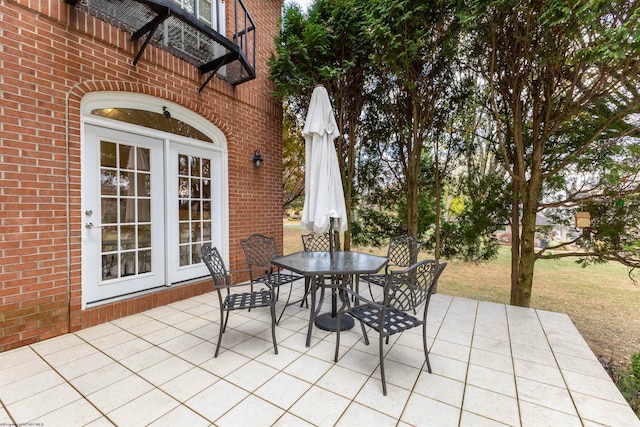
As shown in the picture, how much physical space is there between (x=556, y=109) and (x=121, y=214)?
6.25 metres

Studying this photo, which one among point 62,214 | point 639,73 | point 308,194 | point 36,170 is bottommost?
point 62,214

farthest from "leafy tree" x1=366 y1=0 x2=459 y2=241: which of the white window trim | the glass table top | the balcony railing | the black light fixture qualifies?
the white window trim

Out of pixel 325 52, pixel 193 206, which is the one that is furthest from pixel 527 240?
pixel 193 206

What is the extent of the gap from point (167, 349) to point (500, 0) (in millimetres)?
4795

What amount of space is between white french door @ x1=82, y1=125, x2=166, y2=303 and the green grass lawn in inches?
183

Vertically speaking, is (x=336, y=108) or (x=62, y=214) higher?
(x=336, y=108)

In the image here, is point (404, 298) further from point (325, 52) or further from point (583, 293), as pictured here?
point (583, 293)

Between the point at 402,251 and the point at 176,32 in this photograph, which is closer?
the point at 176,32

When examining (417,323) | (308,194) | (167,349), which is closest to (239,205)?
Answer: (308,194)

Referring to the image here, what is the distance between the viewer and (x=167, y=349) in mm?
2484

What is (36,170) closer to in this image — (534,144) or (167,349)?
(167,349)

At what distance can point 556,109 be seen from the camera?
13.2 feet

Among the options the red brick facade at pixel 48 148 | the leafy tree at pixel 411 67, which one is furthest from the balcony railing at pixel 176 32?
the leafy tree at pixel 411 67

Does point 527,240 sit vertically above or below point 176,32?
below
